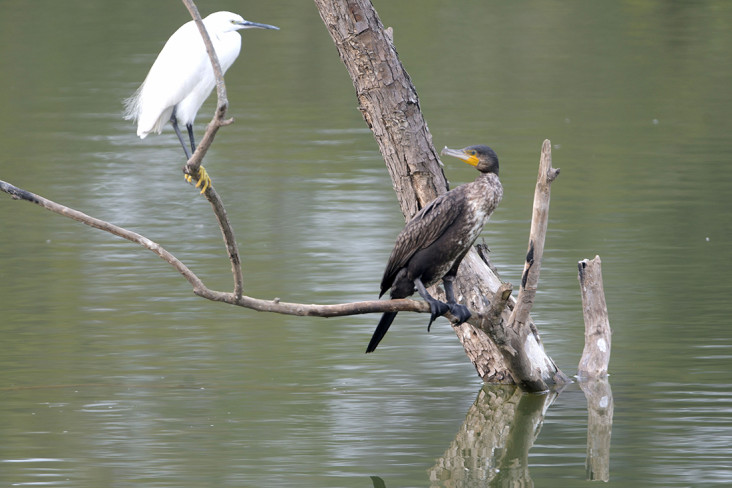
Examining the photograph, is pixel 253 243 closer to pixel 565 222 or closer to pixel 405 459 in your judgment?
pixel 565 222

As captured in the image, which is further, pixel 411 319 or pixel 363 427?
pixel 411 319

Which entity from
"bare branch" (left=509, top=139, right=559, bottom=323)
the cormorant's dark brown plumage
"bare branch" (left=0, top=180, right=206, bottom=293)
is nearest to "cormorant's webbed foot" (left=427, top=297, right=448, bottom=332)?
the cormorant's dark brown plumage

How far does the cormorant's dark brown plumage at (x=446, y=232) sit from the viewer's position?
15.4ft

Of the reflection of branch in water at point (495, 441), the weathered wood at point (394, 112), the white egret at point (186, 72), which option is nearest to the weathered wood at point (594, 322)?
the reflection of branch in water at point (495, 441)

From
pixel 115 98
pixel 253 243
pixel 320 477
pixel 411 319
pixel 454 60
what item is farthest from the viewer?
pixel 454 60

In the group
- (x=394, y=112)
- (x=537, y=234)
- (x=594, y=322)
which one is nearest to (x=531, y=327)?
(x=594, y=322)

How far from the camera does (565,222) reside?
8828 mm

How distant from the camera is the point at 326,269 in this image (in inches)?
307

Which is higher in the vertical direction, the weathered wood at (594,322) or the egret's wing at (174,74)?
the egret's wing at (174,74)

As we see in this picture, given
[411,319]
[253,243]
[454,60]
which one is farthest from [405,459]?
[454,60]

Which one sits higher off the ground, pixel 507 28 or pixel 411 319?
pixel 411 319

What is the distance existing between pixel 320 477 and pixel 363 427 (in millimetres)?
553

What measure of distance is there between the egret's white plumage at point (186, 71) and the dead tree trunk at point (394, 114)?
3.67ft

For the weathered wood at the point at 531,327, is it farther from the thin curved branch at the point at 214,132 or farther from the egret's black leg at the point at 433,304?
the thin curved branch at the point at 214,132
